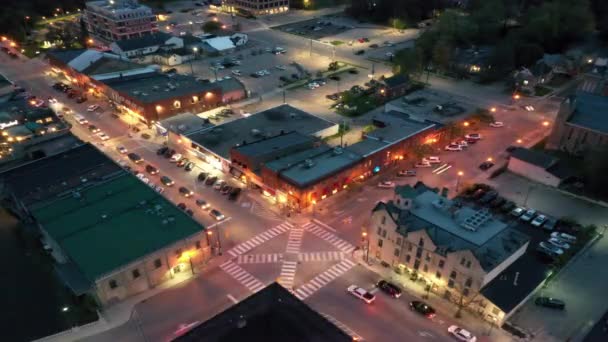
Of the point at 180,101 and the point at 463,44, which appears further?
the point at 463,44

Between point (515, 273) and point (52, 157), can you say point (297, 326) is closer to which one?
point (515, 273)

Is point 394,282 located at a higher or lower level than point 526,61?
lower

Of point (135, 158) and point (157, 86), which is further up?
point (157, 86)

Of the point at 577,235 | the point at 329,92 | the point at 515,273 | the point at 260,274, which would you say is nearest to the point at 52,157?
the point at 260,274

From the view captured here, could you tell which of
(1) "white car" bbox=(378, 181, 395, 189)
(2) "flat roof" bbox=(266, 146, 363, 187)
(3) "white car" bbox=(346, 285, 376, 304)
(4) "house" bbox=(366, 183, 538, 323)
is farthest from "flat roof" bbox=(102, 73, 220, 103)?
(3) "white car" bbox=(346, 285, 376, 304)

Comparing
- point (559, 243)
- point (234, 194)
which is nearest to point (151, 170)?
point (234, 194)

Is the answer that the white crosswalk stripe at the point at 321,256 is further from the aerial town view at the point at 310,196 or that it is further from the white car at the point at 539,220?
the white car at the point at 539,220

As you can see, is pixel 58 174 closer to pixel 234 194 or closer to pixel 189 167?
pixel 189 167

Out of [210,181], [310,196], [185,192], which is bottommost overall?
[185,192]
